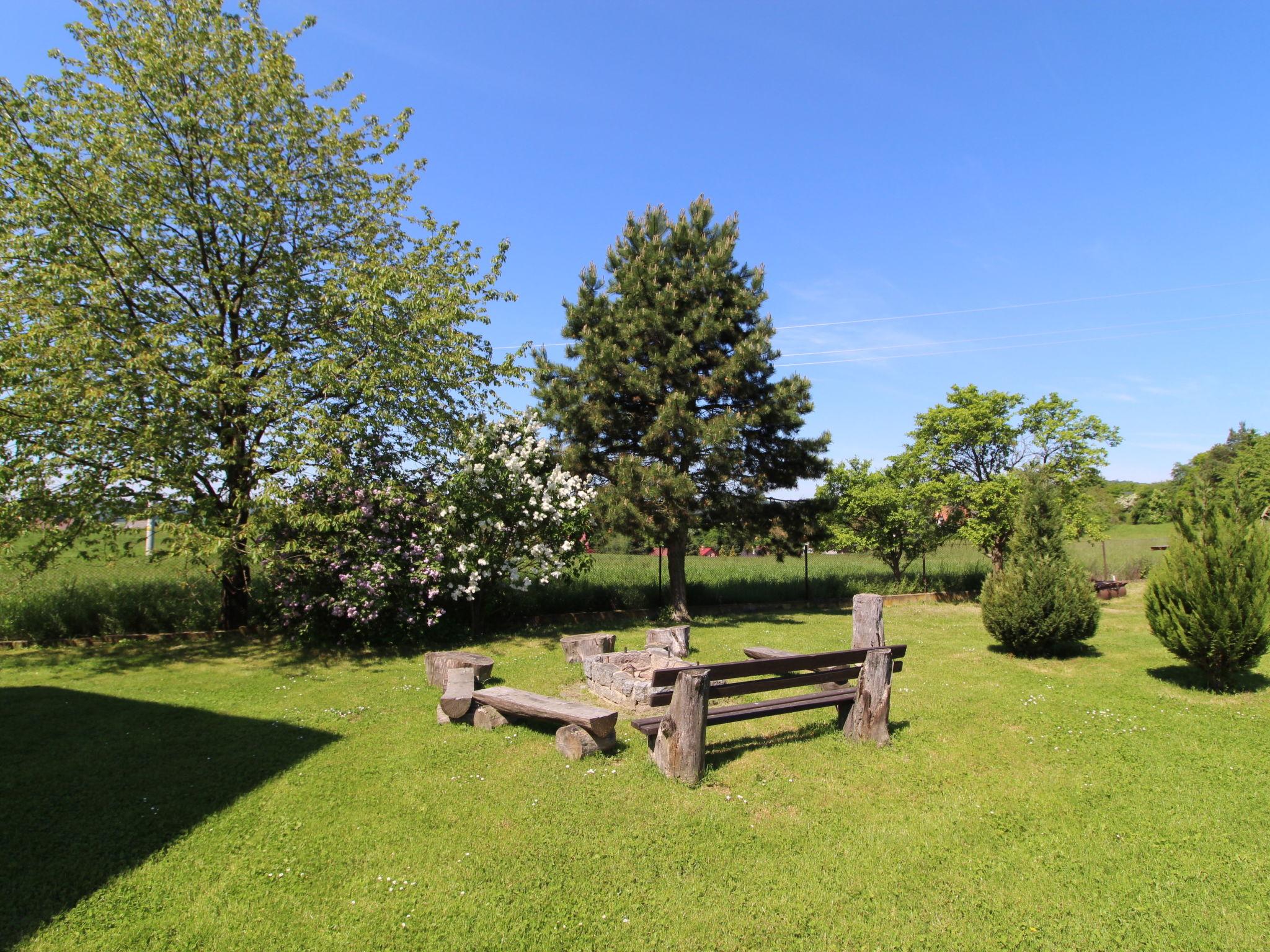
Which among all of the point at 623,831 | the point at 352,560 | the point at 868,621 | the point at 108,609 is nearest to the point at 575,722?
the point at 623,831

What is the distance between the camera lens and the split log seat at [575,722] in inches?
251

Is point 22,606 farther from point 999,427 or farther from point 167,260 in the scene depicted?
point 999,427

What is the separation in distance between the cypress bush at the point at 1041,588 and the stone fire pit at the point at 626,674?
6.14 m

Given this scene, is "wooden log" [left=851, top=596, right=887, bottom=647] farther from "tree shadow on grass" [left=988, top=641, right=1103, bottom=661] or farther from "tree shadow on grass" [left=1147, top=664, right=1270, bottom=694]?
"tree shadow on grass" [left=988, top=641, right=1103, bottom=661]

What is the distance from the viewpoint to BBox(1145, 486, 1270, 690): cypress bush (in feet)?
28.3

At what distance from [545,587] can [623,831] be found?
1118 cm

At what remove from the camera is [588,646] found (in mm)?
10469

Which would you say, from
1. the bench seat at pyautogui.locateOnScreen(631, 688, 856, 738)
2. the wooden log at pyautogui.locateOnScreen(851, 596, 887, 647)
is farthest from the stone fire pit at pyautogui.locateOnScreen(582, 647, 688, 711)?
the wooden log at pyautogui.locateOnScreen(851, 596, 887, 647)

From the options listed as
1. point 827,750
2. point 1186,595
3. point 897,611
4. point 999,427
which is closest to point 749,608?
point 897,611

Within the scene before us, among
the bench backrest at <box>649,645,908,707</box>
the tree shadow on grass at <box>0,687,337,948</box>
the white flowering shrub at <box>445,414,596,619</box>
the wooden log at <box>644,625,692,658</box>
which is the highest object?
the white flowering shrub at <box>445,414,596,619</box>

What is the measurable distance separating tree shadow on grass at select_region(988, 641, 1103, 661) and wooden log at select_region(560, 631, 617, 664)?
24.0ft

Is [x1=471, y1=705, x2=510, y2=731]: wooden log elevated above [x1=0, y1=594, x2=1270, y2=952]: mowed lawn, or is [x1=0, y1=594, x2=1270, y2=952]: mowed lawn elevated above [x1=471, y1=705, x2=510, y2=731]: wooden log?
[x1=471, y1=705, x2=510, y2=731]: wooden log

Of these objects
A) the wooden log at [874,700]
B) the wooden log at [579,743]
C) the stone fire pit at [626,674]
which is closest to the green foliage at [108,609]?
the stone fire pit at [626,674]

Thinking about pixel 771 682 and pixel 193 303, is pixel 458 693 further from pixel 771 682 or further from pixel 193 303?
pixel 193 303
